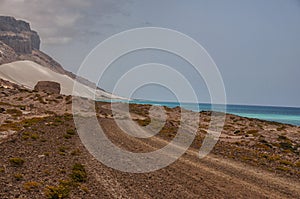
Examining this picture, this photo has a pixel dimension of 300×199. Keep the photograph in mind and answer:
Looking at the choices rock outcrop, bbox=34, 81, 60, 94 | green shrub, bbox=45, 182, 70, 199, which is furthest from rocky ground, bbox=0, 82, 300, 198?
rock outcrop, bbox=34, 81, 60, 94

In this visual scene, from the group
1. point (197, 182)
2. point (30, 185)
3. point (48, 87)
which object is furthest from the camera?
point (48, 87)

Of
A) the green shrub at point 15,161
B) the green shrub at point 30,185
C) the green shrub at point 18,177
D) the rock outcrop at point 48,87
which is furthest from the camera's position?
the rock outcrop at point 48,87

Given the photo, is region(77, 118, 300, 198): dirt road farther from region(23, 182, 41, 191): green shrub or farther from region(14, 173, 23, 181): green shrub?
region(14, 173, 23, 181): green shrub

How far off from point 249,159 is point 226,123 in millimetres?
35061

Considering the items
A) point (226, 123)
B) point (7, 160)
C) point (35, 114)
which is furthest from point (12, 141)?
point (226, 123)

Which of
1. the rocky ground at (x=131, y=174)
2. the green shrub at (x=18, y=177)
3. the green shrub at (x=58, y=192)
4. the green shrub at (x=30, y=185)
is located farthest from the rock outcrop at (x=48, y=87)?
the green shrub at (x=58, y=192)

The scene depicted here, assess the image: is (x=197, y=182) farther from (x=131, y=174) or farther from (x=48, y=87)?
(x=48, y=87)

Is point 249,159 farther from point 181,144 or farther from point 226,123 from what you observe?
point 226,123

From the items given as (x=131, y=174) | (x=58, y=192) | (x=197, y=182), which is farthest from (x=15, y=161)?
(x=197, y=182)

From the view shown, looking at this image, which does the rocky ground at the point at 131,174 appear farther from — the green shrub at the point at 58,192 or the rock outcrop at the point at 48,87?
the rock outcrop at the point at 48,87

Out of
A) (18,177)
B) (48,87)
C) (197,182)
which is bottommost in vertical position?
(18,177)

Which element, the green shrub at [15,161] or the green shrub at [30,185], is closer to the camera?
the green shrub at [30,185]

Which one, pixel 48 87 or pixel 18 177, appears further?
pixel 48 87

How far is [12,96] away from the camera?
6347 centimetres
